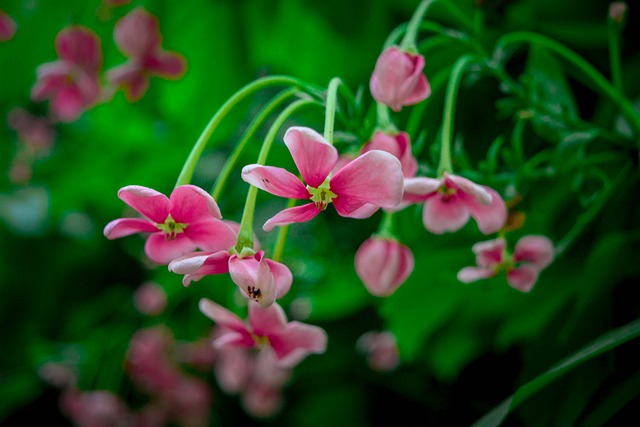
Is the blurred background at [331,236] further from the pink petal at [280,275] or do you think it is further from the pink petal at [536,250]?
the pink petal at [280,275]

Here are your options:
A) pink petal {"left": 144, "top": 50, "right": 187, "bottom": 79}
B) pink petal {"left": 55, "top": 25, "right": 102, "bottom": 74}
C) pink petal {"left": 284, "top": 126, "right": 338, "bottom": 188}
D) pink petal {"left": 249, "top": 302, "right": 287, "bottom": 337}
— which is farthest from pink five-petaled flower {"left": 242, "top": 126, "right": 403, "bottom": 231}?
pink petal {"left": 55, "top": 25, "right": 102, "bottom": 74}

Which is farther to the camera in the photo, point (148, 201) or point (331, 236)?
point (331, 236)

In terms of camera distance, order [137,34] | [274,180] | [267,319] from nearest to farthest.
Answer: [274,180] < [267,319] < [137,34]

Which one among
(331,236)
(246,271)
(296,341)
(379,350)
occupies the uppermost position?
(246,271)

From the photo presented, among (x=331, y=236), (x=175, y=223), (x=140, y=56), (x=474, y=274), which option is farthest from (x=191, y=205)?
(x=331, y=236)

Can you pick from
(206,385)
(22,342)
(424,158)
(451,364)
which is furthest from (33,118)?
(451,364)

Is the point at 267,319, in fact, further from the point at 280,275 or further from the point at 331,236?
the point at 331,236

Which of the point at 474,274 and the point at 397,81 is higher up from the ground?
the point at 397,81
